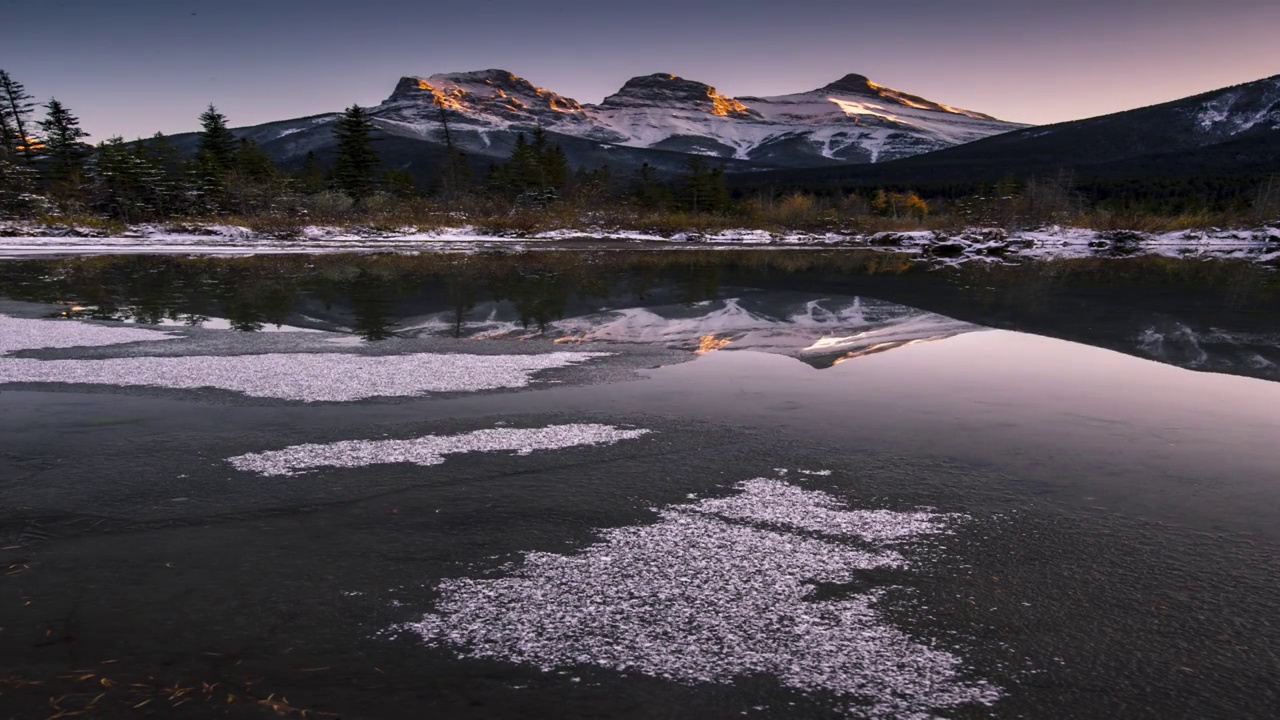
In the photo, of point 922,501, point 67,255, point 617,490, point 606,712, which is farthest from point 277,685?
point 67,255

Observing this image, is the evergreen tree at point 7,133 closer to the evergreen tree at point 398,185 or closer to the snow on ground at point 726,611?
the evergreen tree at point 398,185

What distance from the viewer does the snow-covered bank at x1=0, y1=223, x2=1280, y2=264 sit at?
137 ft

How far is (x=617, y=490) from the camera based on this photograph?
6238 millimetres

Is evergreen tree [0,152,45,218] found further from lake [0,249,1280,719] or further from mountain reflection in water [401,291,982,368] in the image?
mountain reflection in water [401,291,982,368]

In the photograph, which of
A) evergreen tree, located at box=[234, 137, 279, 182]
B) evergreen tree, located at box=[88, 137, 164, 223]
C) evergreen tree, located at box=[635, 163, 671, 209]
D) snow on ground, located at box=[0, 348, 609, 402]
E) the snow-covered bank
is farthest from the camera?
evergreen tree, located at box=[635, 163, 671, 209]

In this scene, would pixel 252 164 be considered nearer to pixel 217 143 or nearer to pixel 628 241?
pixel 217 143

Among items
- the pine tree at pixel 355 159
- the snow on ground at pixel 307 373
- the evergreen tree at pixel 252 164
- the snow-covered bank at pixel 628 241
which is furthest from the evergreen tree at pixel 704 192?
the snow on ground at pixel 307 373

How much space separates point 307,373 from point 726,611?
8.25 meters

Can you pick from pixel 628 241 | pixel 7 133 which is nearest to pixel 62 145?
pixel 7 133

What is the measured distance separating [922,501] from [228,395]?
8.24 meters

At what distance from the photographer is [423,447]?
24.0ft

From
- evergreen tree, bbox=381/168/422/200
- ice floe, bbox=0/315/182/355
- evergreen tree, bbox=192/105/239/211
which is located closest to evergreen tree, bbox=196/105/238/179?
evergreen tree, bbox=192/105/239/211

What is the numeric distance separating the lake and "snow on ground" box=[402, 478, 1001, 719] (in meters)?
0.02

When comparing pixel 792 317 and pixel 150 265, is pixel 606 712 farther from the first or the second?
pixel 150 265
